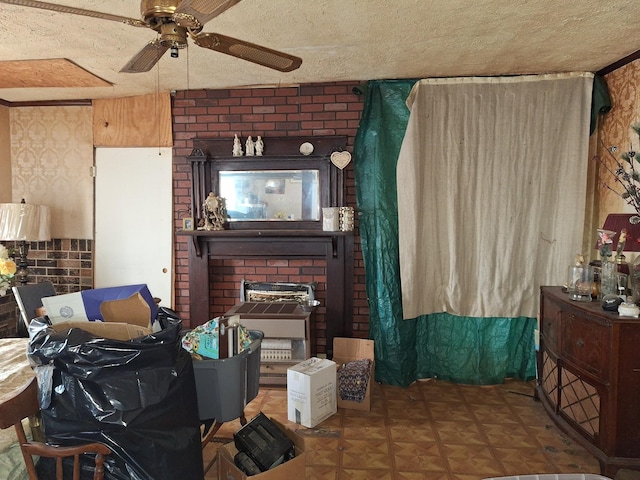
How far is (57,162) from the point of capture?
3865 millimetres

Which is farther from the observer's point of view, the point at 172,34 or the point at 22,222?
the point at 22,222

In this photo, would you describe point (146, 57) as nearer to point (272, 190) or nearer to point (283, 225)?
point (272, 190)

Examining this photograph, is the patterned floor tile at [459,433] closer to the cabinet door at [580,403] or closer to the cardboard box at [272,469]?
the cabinet door at [580,403]

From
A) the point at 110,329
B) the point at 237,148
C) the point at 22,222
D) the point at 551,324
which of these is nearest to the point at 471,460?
the point at 551,324

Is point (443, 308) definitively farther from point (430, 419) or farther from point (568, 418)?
point (568, 418)

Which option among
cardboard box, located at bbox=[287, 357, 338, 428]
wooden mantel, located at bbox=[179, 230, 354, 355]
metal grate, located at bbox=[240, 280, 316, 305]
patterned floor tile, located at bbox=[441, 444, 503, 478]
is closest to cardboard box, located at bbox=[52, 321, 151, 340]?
cardboard box, located at bbox=[287, 357, 338, 428]

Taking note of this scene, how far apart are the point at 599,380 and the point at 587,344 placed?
0.18m

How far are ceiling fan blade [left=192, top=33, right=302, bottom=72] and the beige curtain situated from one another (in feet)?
5.23

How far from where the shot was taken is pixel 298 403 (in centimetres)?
278

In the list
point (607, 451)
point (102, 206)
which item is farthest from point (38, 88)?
point (607, 451)

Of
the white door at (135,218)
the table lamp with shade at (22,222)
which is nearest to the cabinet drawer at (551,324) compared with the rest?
the white door at (135,218)

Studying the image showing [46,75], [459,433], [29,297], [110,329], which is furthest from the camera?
[46,75]

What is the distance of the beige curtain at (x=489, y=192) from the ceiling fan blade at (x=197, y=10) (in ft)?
6.83

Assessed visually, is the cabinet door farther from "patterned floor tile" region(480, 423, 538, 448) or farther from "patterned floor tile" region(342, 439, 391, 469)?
"patterned floor tile" region(342, 439, 391, 469)
